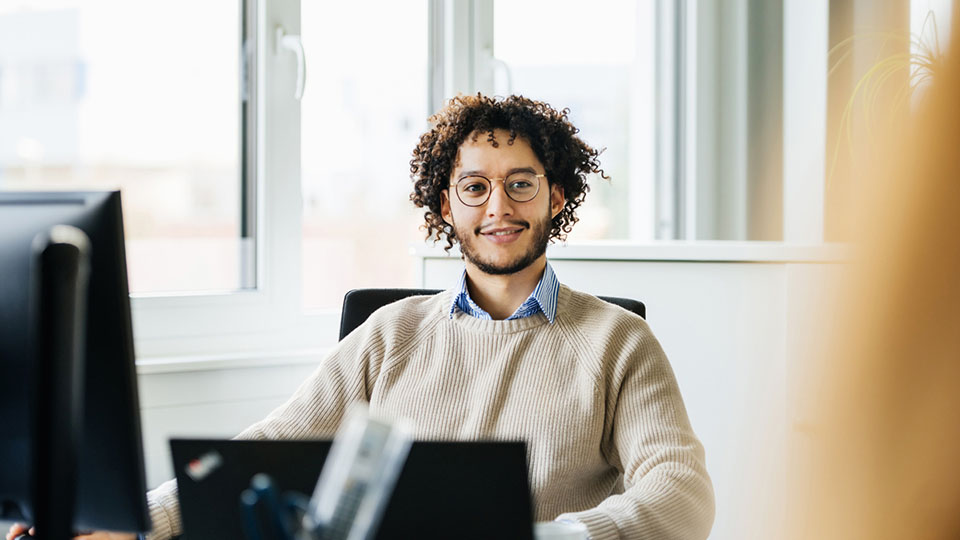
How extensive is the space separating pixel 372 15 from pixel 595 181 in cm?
93

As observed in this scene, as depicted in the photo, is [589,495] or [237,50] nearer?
[589,495]

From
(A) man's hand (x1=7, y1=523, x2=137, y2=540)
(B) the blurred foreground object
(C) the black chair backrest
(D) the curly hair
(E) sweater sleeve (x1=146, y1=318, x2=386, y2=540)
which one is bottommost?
(A) man's hand (x1=7, y1=523, x2=137, y2=540)

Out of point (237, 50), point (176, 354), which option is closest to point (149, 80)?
point (237, 50)

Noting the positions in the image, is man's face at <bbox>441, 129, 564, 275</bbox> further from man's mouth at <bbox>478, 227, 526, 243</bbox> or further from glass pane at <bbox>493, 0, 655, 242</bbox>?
glass pane at <bbox>493, 0, 655, 242</bbox>

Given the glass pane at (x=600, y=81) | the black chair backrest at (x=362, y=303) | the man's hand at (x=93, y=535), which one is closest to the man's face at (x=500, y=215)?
the black chair backrest at (x=362, y=303)

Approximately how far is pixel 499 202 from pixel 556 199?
6.0 inches

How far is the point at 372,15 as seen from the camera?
8.09 ft

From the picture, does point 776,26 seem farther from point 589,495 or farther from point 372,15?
point 589,495

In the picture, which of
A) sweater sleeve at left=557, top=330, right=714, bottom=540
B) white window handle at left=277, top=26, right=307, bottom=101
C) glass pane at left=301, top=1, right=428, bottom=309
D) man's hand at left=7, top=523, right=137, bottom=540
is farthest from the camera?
glass pane at left=301, top=1, right=428, bottom=309

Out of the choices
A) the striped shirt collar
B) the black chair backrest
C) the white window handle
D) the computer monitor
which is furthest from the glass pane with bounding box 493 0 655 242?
the computer monitor

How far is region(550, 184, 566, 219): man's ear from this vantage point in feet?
5.27

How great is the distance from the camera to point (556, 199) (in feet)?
5.33

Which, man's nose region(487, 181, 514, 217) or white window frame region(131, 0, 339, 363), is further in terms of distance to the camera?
white window frame region(131, 0, 339, 363)

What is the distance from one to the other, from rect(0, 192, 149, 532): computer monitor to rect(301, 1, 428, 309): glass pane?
1.64 m
